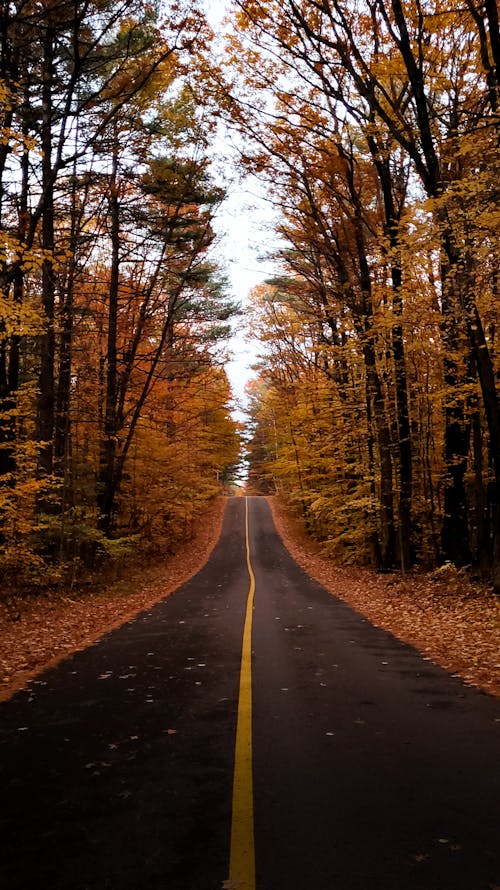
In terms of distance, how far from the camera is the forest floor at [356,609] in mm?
7402

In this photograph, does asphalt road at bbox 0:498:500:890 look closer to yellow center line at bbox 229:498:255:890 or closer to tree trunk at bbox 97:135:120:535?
yellow center line at bbox 229:498:255:890

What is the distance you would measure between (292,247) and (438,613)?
45.5ft

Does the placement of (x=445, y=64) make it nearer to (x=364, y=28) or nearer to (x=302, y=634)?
(x=364, y=28)

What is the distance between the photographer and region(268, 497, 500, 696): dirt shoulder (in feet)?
23.7

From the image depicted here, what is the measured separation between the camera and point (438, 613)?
1066 cm

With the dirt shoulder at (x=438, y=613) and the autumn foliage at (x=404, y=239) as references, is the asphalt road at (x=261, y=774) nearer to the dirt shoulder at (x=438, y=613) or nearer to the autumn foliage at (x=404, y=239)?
the dirt shoulder at (x=438, y=613)

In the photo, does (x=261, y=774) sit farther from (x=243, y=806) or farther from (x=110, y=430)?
(x=110, y=430)

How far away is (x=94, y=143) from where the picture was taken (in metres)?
10.7

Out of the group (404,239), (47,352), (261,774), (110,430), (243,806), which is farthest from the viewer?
(110,430)

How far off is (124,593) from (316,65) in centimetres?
1379

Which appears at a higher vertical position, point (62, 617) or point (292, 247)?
point (292, 247)

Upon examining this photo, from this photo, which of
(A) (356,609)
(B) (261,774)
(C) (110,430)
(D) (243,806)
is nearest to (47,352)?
(C) (110,430)

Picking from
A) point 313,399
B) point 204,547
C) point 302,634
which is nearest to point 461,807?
point 302,634

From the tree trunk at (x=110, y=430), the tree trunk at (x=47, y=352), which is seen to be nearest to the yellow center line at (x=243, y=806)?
the tree trunk at (x=47, y=352)
